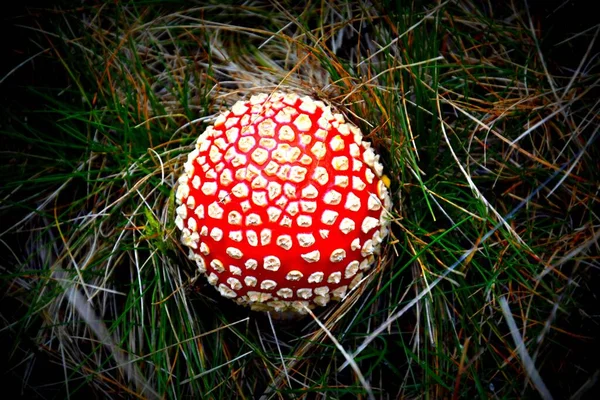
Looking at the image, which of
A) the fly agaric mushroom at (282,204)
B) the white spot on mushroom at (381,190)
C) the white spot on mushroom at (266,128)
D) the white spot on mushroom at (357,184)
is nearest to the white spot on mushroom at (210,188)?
the fly agaric mushroom at (282,204)

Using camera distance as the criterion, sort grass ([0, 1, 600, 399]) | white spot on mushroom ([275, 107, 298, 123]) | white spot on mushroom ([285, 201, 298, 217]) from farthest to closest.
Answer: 1. grass ([0, 1, 600, 399])
2. white spot on mushroom ([275, 107, 298, 123])
3. white spot on mushroom ([285, 201, 298, 217])

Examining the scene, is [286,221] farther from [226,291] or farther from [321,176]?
[226,291]

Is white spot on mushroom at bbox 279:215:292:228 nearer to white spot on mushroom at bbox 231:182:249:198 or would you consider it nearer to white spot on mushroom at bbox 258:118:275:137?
white spot on mushroom at bbox 231:182:249:198

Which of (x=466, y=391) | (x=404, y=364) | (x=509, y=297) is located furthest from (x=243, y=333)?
(x=509, y=297)

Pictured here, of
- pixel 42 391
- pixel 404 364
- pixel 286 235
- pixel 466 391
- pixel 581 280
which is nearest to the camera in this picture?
pixel 286 235

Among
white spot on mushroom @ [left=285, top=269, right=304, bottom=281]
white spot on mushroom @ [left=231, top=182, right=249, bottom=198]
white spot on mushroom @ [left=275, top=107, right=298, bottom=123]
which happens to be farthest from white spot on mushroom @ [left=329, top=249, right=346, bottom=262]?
white spot on mushroom @ [left=275, top=107, right=298, bottom=123]

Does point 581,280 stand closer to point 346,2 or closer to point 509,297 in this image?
point 509,297
